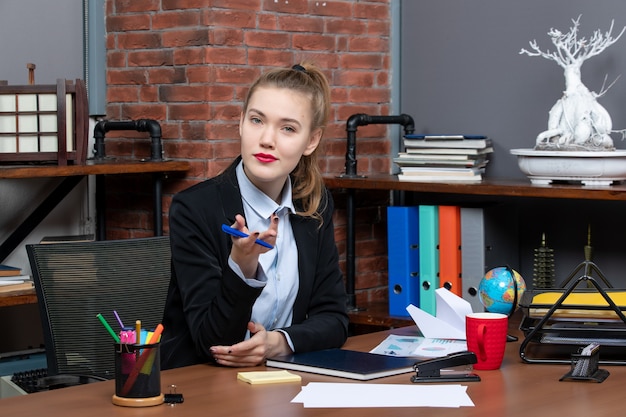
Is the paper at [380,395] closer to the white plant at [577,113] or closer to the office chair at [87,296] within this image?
the office chair at [87,296]

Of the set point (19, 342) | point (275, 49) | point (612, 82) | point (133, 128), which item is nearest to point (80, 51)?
point (133, 128)

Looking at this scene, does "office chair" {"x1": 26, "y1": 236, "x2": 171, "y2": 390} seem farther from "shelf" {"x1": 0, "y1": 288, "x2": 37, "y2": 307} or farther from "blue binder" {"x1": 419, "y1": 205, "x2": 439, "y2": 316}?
"blue binder" {"x1": 419, "y1": 205, "x2": 439, "y2": 316}

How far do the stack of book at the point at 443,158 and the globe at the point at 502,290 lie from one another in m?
1.15

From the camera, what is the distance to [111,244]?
2494 millimetres

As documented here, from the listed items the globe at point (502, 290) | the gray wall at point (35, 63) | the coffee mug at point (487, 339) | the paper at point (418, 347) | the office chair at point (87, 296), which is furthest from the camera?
the gray wall at point (35, 63)

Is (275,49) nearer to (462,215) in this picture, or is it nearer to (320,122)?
(462,215)

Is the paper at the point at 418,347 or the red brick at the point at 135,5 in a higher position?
the red brick at the point at 135,5

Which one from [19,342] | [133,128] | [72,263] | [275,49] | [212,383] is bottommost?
[19,342]

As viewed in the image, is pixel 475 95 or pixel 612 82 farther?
pixel 475 95

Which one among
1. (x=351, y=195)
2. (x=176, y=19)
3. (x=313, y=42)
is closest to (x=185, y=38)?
(x=176, y=19)

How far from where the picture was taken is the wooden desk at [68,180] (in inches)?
120

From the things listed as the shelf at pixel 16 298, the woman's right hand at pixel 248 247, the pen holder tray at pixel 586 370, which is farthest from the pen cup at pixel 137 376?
the shelf at pixel 16 298

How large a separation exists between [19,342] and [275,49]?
4.57 ft

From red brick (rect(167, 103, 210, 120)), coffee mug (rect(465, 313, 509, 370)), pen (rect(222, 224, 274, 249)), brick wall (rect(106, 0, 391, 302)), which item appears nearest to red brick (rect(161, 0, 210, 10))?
brick wall (rect(106, 0, 391, 302))
